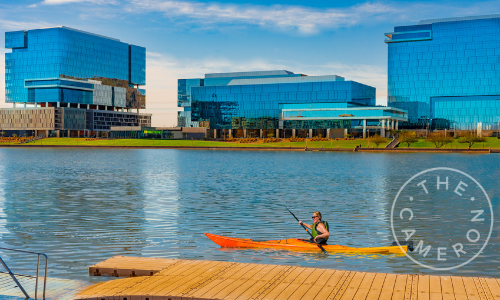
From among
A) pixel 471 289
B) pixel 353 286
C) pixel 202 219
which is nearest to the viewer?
pixel 471 289

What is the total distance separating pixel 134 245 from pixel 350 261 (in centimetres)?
932

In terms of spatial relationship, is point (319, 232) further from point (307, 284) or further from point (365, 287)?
point (365, 287)

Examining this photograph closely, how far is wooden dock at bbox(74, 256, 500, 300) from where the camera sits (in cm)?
Answer: 1356

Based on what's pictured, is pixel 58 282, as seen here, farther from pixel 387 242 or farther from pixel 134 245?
pixel 387 242

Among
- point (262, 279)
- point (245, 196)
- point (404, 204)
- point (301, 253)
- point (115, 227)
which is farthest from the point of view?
point (245, 196)

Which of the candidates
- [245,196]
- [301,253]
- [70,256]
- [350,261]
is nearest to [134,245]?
[70,256]

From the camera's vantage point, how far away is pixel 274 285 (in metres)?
14.5

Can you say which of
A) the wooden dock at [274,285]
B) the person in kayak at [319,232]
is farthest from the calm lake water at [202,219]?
the wooden dock at [274,285]

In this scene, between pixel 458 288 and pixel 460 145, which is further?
pixel 460 145

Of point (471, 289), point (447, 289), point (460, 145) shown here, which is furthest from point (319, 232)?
point (460, 145)

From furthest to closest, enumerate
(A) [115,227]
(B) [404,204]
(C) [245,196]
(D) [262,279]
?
(C) [245,196] → (B) [404,204] → (A) [115,227] → (D) [262,279]

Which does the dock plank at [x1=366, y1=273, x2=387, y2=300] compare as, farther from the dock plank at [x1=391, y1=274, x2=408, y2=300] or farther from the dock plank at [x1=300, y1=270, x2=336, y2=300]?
the dock plank at [x1=300, y1=270, x2=336, y2=300]

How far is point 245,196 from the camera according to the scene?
4428cm

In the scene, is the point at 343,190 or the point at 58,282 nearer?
the point at 58,282
